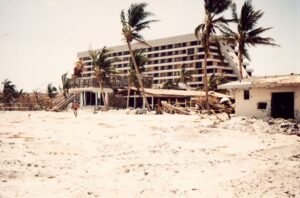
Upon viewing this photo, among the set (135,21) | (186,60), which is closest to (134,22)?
(135,21)

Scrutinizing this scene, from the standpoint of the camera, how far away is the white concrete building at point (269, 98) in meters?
21.2

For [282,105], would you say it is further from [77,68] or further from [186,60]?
[186,60]

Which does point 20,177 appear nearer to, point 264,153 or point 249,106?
point 264,153

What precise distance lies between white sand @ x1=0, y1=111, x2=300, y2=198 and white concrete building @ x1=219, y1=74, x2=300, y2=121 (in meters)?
6.58

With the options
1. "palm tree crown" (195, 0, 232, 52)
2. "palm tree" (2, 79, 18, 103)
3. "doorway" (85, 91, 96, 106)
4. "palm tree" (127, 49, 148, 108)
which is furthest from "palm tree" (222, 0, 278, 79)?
"palm tree" (2, 79, 18, 103)

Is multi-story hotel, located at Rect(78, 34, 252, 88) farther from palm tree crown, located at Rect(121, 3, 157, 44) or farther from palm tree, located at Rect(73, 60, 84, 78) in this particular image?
palm tree crown, located at Rect(121, 3, 157, 44)

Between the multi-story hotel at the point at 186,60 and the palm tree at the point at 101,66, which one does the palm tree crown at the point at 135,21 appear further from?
the multi-story hotel at the point at 186,60

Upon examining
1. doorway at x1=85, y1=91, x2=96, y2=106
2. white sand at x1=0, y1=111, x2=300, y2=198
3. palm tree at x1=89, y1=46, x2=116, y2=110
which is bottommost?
white sand at x1=0, y1=111, x2=300, y2=198

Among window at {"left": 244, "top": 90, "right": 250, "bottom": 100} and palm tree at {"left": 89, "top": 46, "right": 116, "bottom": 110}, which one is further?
palm tree at {"left": 89, "top": 46, "right": 116, "bottom": 110}

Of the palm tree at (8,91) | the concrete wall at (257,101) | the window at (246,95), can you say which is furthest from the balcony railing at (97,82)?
the window at (246,95)

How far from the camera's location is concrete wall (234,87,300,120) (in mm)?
21227

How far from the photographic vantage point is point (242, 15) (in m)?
30.3

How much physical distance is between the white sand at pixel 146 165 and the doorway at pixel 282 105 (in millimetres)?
6862

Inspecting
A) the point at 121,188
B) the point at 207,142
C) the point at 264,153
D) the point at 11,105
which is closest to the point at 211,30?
the point at 207,142
